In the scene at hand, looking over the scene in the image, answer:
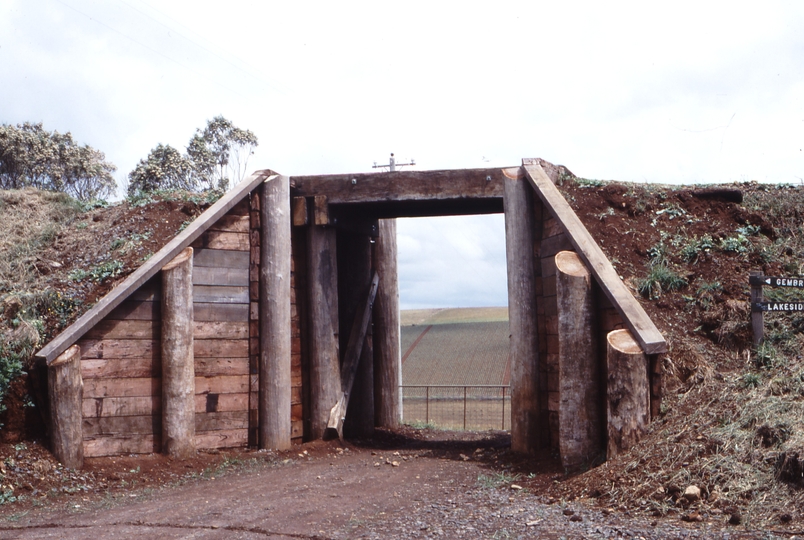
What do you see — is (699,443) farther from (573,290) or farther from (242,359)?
(242,359)

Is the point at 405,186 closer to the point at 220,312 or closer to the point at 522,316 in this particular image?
the point at 522,316

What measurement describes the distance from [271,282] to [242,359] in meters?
1.19

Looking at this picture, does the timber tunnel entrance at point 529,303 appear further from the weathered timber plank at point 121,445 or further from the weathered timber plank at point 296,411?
the weathered timber plank at point 121,445

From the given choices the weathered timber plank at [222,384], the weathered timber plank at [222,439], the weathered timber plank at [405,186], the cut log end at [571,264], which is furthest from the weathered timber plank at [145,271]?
the cut log end at [571,264]

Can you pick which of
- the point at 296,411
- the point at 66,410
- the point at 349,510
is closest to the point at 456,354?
the point at 296,411

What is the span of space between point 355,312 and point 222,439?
413cm

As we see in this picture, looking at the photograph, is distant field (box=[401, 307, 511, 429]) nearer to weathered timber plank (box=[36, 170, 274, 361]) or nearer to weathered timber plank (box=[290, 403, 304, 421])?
weathered timber plank (box=[290, 403, 304, 421])

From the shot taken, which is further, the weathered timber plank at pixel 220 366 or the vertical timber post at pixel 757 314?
the weathered timber plank at pixel 220 366

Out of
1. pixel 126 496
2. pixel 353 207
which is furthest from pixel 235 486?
pixel 353 207

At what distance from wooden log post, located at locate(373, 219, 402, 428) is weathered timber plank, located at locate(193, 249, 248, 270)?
3877mm

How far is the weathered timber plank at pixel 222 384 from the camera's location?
10766 mm

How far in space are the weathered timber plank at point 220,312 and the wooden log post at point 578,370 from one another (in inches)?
181

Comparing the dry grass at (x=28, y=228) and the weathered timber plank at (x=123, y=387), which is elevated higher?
the dry grass at (x=28, y=228)

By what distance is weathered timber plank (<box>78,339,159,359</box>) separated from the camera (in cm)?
970
